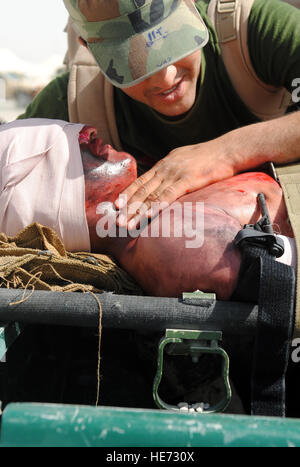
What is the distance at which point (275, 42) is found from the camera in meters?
1.76

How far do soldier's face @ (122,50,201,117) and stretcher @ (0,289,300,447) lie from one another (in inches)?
32.9

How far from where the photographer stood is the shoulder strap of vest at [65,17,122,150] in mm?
2037

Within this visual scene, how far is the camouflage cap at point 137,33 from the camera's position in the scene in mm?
1613

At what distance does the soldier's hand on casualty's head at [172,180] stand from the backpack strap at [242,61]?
0.42 meters

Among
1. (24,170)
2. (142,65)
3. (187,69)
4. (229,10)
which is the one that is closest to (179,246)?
(24,170)

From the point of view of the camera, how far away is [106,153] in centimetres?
147

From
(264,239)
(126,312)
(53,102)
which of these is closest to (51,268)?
(126,312)

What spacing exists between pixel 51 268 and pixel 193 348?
418 mm

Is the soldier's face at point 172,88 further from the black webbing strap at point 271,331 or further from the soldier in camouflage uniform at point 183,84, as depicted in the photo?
the black webbing strap at point 271,331

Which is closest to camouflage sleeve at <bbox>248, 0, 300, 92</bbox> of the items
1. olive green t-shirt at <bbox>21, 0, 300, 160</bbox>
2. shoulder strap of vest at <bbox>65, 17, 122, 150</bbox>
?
olive green t-shirt at <bbox>21, 0, 300, 160</bbox>

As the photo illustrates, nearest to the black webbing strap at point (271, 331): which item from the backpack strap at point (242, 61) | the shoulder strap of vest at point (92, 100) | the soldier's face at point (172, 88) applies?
the soldier's face at point (172, 88)
